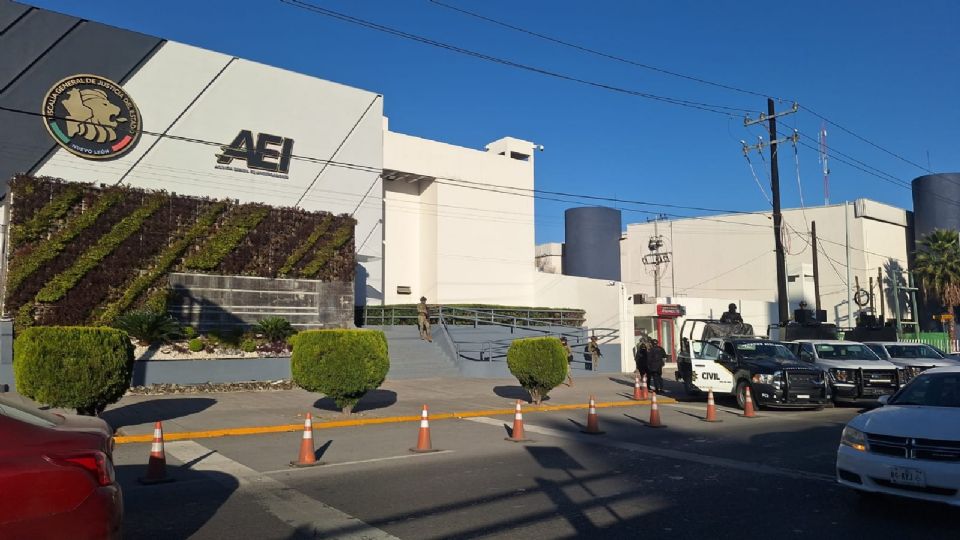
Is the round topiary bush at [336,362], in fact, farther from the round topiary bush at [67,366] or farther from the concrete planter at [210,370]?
the concrete planter at [210,370]

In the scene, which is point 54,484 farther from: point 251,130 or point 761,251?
point 761,251

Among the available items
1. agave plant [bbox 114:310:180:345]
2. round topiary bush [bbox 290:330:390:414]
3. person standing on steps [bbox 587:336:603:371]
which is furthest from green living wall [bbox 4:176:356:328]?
person standing on steps [bbox 587:336:603:371]

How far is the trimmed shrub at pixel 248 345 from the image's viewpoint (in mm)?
22002

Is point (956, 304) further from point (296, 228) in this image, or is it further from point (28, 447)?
point (28, 447)

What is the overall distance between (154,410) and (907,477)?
13712 millimetres

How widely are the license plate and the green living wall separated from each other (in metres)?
19.5

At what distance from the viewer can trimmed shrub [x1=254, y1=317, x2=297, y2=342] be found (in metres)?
22.6

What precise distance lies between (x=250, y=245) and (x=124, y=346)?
12.1 meters

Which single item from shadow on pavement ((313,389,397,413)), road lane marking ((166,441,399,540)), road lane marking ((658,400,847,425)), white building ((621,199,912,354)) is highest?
white building ((621,199,912,354))

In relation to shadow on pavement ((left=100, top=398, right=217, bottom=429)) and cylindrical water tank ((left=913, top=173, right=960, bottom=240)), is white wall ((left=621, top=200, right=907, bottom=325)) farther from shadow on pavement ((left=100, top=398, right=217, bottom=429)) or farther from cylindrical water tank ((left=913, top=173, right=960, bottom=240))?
shadow on pavement ((left=100, top=398, right=217, bottom=429))

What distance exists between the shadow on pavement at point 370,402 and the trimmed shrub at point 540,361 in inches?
128

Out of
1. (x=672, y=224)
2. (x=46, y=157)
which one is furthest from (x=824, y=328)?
(x=672, y=224)

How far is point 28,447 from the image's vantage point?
4.28 meters

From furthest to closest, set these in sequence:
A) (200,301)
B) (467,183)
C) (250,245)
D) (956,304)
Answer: (956,304), (467,183), (250,245), (200,301)
